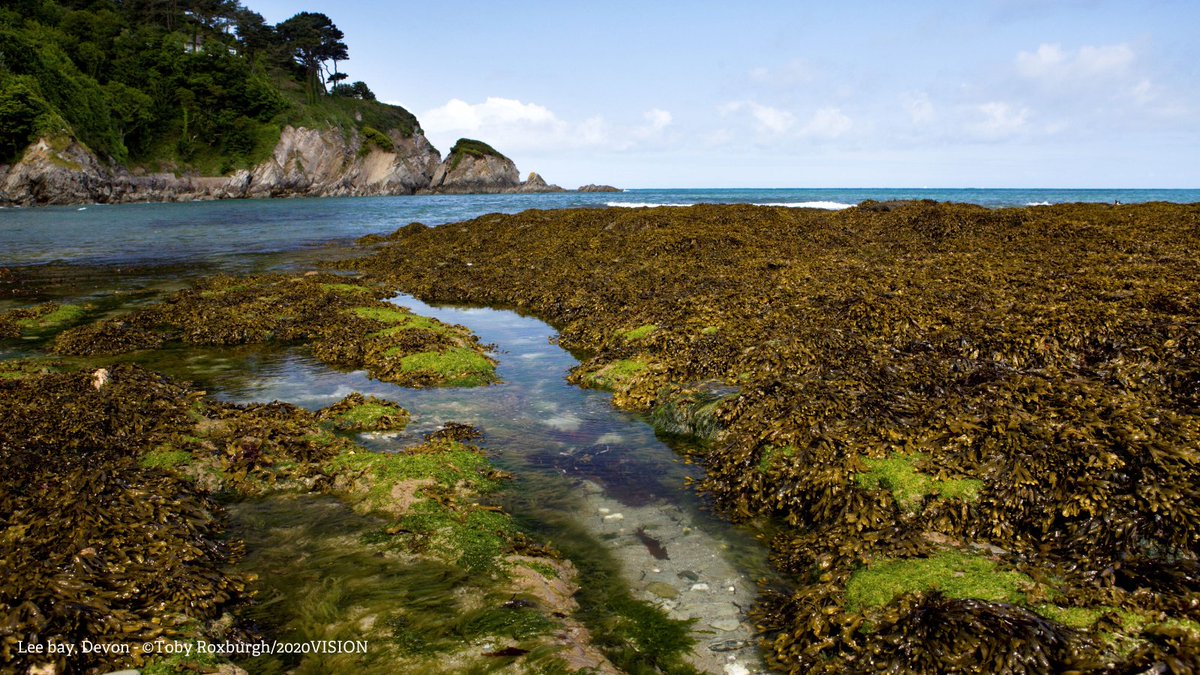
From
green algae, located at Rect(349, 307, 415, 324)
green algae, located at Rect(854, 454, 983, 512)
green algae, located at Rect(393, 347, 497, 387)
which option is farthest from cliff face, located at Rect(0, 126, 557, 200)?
green algae, located at Rect(854, 454, 983, 512)

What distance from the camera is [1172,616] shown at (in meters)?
3.45

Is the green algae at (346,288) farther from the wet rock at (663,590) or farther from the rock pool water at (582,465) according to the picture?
the wet rock at (663,590)

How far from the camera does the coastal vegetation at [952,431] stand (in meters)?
3.65

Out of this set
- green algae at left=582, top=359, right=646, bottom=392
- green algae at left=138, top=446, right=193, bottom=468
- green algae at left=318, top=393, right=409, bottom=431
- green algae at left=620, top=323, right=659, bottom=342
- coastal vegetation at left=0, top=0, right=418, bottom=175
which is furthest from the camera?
coastal vegetation at left=0, top=0, right=418, bottom=175

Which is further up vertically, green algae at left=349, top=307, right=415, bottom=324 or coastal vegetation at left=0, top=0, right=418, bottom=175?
coastal vegetation at left=0, top=0, right=418, bottom=175

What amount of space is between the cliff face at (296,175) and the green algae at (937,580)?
83777 millimetres

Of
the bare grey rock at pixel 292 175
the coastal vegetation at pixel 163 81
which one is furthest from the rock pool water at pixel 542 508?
the coastal vegetation at pixel 163 81

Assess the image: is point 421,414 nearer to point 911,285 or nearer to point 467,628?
point 467,628

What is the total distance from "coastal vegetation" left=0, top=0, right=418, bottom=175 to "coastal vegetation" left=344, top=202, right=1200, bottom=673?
81733 mm

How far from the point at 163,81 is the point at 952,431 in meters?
113

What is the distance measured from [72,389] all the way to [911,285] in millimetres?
12368

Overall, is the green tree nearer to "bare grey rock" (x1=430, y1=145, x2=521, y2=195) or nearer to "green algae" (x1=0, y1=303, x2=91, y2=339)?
"bare grey rock" (x1=430, y1=145, x2=521, y2=195)

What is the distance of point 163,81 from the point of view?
87062 mm

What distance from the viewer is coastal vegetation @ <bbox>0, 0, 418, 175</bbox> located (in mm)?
67250
